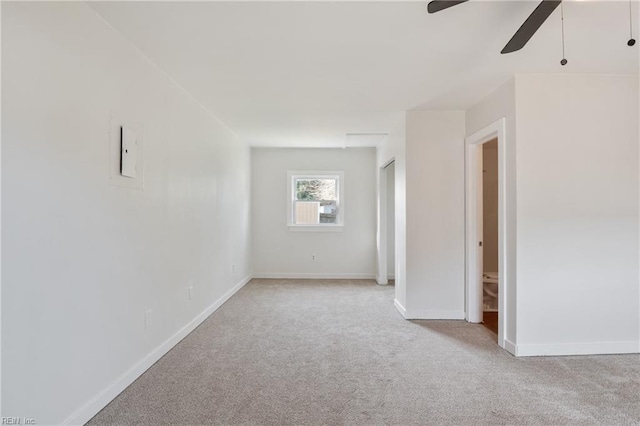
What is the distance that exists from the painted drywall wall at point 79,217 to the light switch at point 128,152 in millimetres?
88

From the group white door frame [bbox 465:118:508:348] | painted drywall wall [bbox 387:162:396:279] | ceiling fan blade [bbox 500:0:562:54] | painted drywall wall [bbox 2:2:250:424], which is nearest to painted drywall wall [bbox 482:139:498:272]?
white door frame [bbox 465:118:508:348]

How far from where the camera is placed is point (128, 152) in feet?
8.04

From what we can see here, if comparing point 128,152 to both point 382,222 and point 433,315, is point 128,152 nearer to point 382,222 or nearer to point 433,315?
point 433,315

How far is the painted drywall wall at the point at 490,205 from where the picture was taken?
5332 millimetres

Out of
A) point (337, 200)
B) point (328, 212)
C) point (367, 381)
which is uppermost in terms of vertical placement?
point (337, 200)

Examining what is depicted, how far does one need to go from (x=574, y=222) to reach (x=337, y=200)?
413cm

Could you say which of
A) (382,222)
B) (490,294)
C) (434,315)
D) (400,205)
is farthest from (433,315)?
(382,222)

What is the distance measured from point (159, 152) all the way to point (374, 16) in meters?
1.95

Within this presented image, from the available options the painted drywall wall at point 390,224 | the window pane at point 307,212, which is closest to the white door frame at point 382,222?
the painted drywall wall at point 390,224

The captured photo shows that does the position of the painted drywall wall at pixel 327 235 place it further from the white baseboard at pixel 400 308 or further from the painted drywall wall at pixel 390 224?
the white baseboard at pixel 400 308

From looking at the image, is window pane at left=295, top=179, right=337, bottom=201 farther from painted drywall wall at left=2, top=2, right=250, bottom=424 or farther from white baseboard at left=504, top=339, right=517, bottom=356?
white baseboard at left=504, top=339, right=517, bottom=356

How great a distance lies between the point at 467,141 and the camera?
407cm

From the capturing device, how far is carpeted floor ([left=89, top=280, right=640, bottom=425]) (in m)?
2.12

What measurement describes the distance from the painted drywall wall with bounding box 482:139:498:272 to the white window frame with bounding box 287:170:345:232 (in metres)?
2.43
